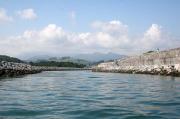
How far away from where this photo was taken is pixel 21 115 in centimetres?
1168

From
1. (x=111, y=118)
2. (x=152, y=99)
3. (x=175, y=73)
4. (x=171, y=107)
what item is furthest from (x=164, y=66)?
(x=111, y=118)

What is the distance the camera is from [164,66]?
40531mm

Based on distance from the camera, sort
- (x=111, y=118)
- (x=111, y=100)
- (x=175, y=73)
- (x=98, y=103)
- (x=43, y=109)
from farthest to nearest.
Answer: (x=175, y=73) < (x=111, y=100) < (x=98, y=103) < (x=43, y=109) < (x=111, y=118)

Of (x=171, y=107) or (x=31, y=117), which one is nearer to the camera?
(x=31, y=117)

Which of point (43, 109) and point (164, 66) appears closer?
point (43, 109)

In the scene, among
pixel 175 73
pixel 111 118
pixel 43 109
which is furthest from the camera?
pixel 175 73

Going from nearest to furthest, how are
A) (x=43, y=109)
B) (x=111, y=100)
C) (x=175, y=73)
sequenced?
(x=43, y=109) → (x=111, y=100) → (x=175, y=73)

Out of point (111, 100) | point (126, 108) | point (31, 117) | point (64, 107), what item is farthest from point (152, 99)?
point (31, 117)

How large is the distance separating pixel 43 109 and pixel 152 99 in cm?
523

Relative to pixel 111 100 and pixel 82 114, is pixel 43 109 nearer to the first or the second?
pixel 82 114

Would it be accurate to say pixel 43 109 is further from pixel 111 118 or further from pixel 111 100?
pixel 111 100

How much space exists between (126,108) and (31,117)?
136 inches

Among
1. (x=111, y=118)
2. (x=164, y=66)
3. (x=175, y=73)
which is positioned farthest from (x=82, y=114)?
(x=164, y=66)

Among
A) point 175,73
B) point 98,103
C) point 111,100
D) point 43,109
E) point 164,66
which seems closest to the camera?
point 43,109
